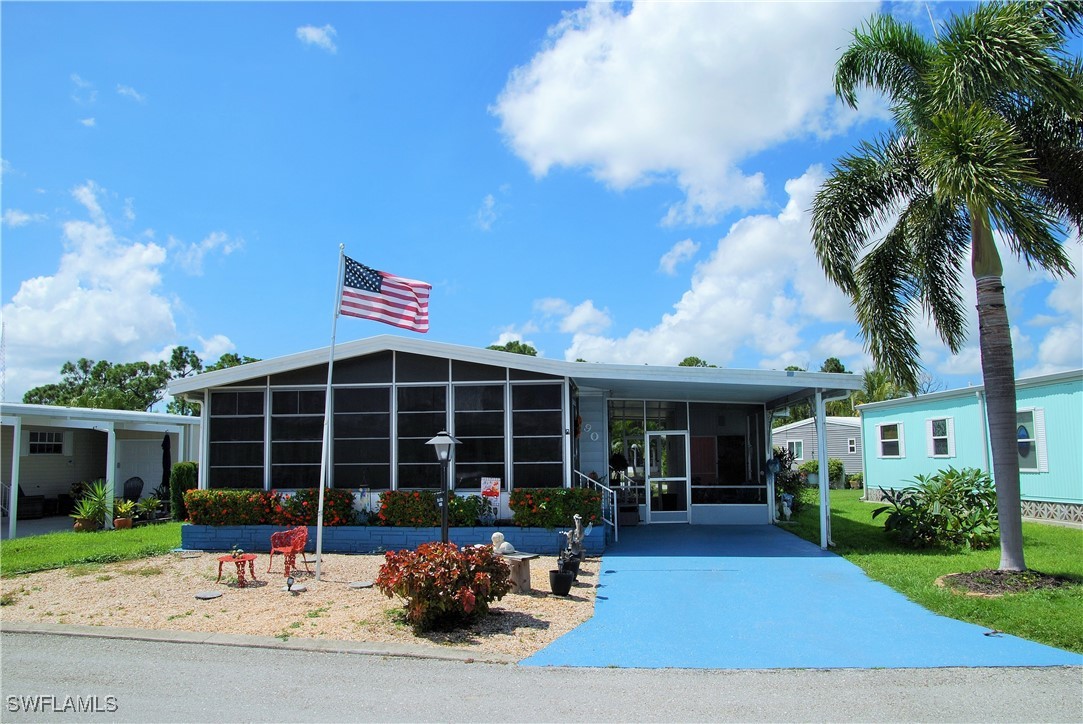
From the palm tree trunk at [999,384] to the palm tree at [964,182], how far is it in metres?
0.02

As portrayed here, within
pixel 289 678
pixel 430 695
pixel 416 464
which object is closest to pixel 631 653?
pixel 430 695

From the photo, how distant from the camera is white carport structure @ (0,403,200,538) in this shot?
1585 cm

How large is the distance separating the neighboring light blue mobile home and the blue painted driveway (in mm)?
7246

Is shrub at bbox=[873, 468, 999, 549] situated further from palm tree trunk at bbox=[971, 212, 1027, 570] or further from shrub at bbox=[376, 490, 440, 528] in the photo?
shrub at bbox=[376, 490, 440, 528]

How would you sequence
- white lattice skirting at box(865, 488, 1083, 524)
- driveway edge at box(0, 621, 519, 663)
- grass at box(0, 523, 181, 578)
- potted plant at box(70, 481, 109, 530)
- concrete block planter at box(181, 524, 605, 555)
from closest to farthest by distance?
driveway edge at box(0, 621, 519, 663)
grass at box(0, 523, 181, 578)
concrete block planter at box(181, 524, 605, 555)
white lattice skirting at box(865, 488, 1083, 524)
potted plant at box(70, 481, 109, 530)

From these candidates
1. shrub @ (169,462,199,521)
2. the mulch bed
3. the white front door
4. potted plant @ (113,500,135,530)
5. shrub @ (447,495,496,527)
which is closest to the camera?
the mulch bed

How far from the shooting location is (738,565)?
35.6 feet

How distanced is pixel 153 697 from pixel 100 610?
3571mm

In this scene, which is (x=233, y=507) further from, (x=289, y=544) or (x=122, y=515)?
(x=122, y=515)

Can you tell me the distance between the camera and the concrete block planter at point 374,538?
1202cm

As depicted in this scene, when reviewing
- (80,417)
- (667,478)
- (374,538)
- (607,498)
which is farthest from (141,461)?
(667,478)

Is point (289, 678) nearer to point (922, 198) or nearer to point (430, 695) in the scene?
point (430, 695)

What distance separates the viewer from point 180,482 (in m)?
17.8

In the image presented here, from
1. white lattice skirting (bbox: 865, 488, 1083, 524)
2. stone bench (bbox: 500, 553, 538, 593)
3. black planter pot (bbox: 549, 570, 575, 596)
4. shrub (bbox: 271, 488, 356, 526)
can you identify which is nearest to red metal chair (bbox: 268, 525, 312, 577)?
shrub (bbox: 271, 488, 356, 526)
